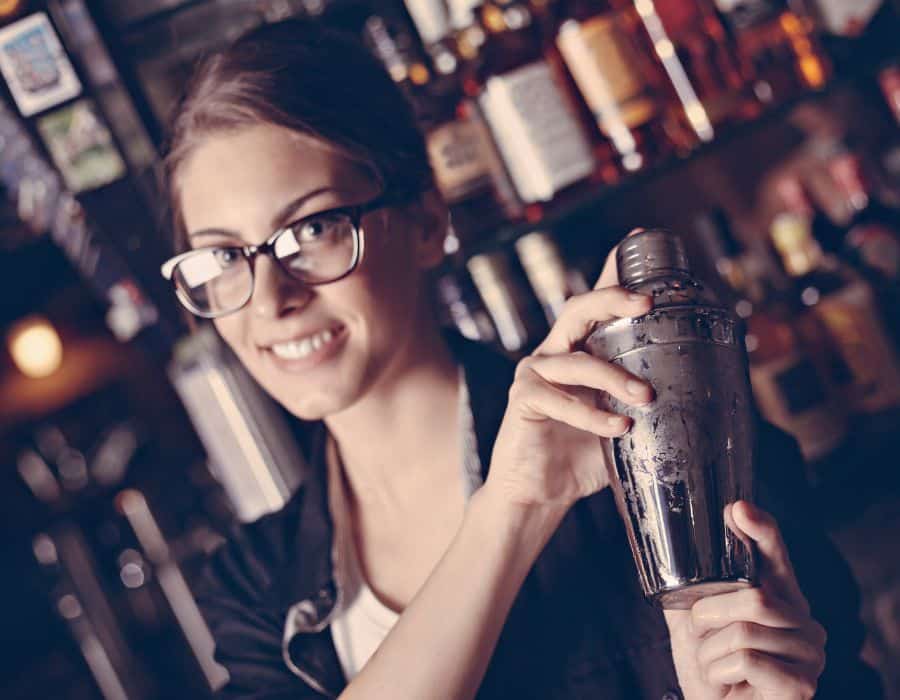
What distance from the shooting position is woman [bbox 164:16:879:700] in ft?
2.39

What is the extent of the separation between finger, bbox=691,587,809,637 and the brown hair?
1.88ft

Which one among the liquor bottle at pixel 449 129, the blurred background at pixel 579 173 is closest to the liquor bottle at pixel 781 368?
the blurred background at pixel 579 173

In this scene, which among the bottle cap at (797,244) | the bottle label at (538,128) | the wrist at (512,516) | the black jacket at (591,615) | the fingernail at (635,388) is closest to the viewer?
the fingernail at (635,388)

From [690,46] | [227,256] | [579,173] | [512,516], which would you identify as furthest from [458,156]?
[512,516]

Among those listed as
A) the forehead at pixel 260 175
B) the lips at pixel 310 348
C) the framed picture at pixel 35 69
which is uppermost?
the framed picture at pixel 35 69

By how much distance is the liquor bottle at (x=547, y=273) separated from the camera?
1.50 m

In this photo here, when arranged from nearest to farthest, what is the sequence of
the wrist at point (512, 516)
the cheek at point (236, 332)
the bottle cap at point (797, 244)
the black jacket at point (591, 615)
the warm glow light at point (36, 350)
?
→ the wrist at point (512, 516), the black jacket at point (591, 615), the cheek at point (236, 332), the bottle cap at point (797, 244), the warm glow light at point (36, 350)

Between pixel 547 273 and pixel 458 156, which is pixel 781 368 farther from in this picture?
pixel 458 156

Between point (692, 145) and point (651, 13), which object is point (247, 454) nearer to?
point (692, 145)

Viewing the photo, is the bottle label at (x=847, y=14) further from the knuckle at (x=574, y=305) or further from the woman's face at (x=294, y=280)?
the knuckle at (x=574, y=305)

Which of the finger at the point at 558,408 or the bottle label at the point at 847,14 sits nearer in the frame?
the finger at the point at 558,408

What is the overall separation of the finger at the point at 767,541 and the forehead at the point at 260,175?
1.75 ft

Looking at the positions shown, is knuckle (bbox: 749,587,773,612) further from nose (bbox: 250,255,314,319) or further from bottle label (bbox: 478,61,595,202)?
bottle label (bbox: 478,61,595,202)

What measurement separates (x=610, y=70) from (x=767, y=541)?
97cm
